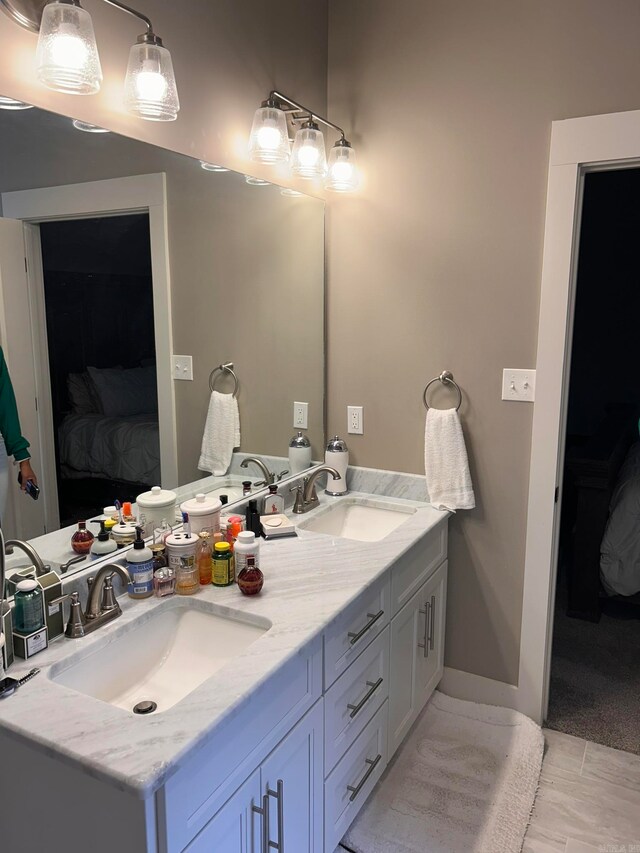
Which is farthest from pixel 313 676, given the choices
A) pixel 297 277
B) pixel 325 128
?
pixel 325 128

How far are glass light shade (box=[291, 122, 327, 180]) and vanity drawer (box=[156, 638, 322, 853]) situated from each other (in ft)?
5.08

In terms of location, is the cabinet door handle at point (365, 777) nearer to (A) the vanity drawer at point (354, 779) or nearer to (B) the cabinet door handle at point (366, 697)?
(A) the vanity drawer at point (354, 779)

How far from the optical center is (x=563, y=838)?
1.87m

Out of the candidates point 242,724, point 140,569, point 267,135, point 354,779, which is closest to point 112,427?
point 140,569

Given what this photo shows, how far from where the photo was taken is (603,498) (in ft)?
10.1

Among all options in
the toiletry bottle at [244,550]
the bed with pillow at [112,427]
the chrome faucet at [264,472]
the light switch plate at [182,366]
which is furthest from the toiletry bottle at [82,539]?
the chrome faucet at [264,472]

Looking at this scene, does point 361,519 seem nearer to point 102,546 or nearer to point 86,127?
point 102,546

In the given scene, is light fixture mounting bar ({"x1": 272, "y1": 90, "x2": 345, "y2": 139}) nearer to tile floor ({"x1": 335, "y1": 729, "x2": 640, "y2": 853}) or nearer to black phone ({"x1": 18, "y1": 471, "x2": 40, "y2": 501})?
black phone ({"x1": 18, "y1": 471, "x2": 40, "y2": 501})

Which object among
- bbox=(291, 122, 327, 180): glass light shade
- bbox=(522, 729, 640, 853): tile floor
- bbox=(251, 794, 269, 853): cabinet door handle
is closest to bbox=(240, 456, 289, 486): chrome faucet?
bbox=(291, 122, 327, 180): glass light shade

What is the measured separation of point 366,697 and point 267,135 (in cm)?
168

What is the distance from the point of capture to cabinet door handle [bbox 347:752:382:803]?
174 centimetres

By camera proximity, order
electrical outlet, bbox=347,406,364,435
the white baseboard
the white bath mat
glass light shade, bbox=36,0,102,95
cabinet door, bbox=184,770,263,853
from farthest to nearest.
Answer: electrical outlet, bbox=347,406,364,435
the white baseboard
the white bath mat
glass light shade, bbox=36,0,102,95
cabinet door, bbox=184,770,263,853

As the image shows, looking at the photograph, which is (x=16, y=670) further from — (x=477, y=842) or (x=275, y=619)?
(x=477, y=842)

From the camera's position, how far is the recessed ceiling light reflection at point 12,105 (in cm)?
130
